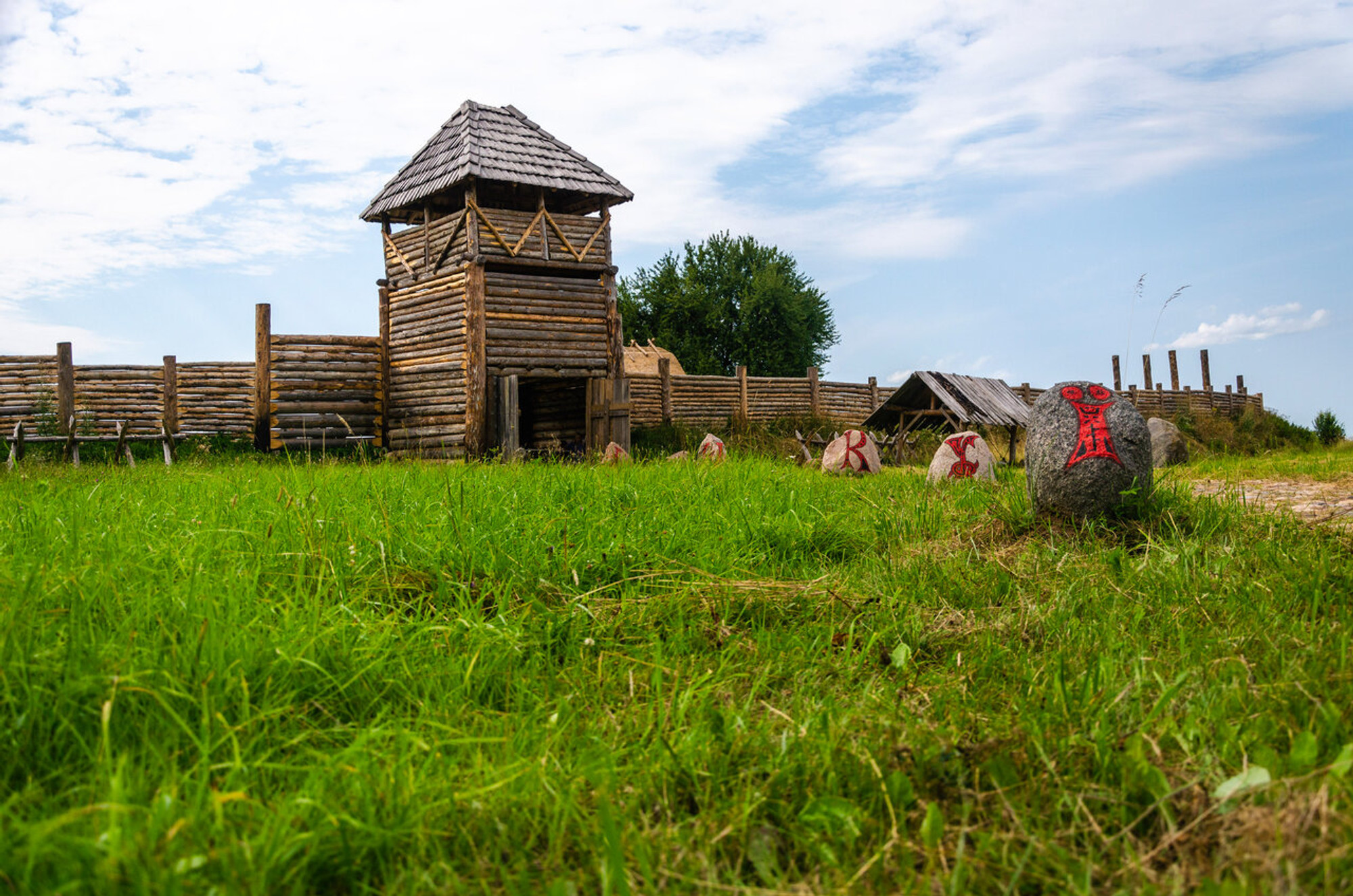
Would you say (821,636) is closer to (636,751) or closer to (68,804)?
(636,751)

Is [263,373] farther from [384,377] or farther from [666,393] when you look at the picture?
[666,393]

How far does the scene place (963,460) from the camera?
939 centimetres

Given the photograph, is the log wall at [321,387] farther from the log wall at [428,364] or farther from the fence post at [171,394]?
the fence post at [171,394]

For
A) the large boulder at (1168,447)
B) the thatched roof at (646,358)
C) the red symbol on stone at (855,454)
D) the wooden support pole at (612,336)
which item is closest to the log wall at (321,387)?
the wooden support pole at (612,336)

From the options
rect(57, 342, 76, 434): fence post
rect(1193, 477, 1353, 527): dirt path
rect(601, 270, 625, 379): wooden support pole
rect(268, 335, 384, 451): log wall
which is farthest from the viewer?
rect(57, 342, 76, 434): fence post

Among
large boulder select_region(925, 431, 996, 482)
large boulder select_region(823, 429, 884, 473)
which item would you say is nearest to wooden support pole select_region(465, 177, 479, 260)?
large boulder select_region(823, 429, 884, 473)

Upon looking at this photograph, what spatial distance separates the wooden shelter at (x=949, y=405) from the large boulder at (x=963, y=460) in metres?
5.27

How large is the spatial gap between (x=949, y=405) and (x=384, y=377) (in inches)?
441

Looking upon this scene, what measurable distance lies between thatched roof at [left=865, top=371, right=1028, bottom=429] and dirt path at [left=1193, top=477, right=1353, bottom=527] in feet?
20.2

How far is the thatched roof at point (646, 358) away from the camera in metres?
30.8

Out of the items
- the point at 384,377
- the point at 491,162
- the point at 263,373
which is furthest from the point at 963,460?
the point at 263,373

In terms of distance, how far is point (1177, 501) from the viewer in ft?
19.3

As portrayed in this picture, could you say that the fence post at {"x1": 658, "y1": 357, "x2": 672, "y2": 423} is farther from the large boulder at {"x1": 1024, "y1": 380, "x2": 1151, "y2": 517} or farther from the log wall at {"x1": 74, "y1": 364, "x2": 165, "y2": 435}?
the large boulder at {"x1": 1024, "y1": 380, "x2": 1151, "y2": 517}

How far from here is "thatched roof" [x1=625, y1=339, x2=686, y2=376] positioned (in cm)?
3078
